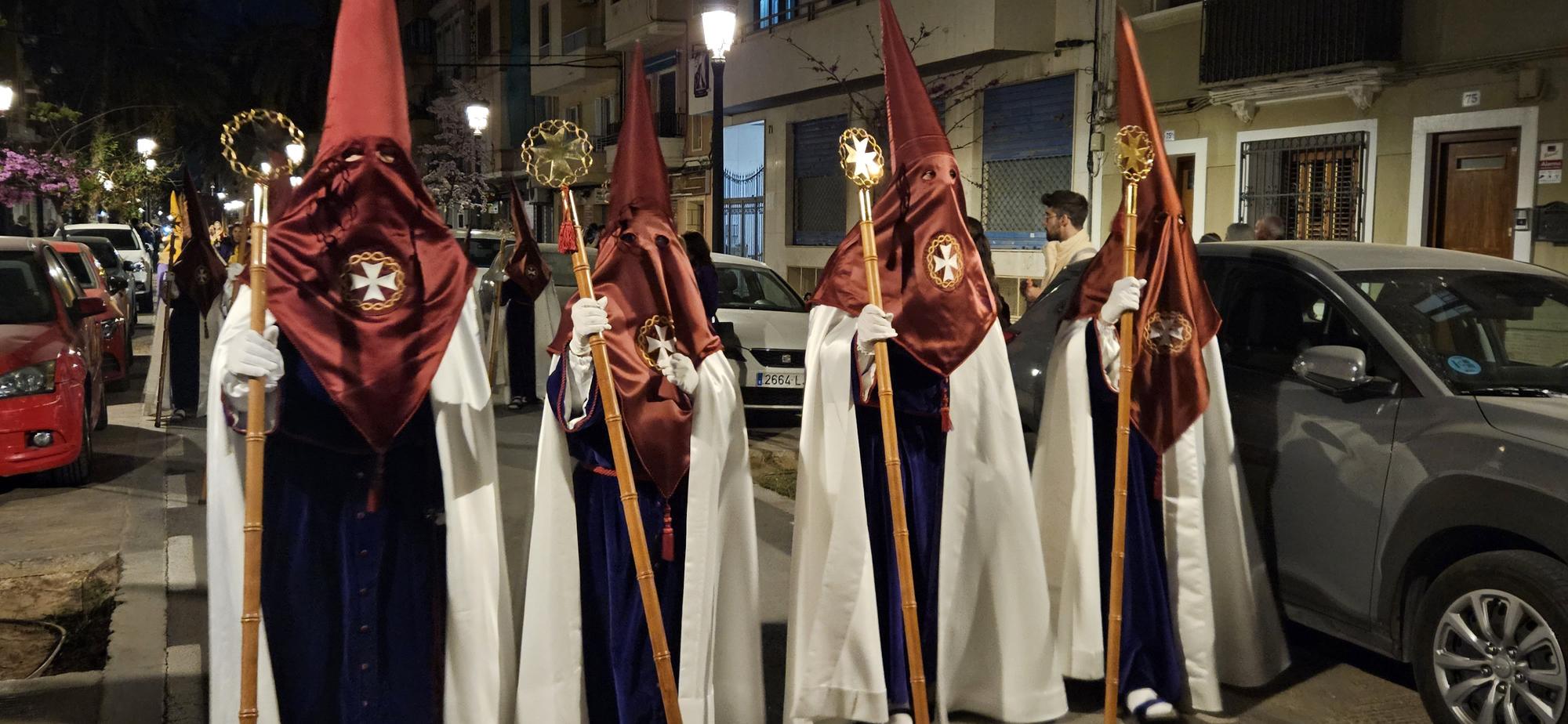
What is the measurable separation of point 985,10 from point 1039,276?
12.7 ft

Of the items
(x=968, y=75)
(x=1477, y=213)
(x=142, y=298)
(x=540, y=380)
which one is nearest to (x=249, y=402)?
(x=540, y=380)

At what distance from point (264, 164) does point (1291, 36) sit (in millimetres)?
13080

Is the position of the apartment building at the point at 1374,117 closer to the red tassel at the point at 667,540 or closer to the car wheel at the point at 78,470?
the red tassel at the point at 667,540

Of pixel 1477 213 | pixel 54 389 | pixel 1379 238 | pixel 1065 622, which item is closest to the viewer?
pixel 1065 622

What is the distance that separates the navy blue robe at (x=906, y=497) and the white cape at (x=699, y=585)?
540mm

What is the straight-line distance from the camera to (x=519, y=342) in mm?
13641

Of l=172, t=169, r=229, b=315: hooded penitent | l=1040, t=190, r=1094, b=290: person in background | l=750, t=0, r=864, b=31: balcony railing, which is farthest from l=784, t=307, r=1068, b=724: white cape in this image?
l=750, t=0, r=864, b=31: balcony railing

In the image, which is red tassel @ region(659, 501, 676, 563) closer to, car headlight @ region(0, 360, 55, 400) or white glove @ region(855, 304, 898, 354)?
white glove @ region(855, 304, 898, 354)

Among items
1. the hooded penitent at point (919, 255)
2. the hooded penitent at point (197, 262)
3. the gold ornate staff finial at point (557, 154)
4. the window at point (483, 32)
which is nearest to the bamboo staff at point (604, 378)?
the gold ornate staff finial at point (557, 154)

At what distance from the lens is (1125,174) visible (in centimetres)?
484

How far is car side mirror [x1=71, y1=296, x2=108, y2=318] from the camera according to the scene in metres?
9.47

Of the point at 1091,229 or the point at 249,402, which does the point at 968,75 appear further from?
the point at 249,402

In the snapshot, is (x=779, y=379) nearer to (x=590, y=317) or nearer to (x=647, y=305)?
(x=647, y=305)

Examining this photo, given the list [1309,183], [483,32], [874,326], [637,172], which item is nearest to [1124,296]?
Answer: [874,326]
